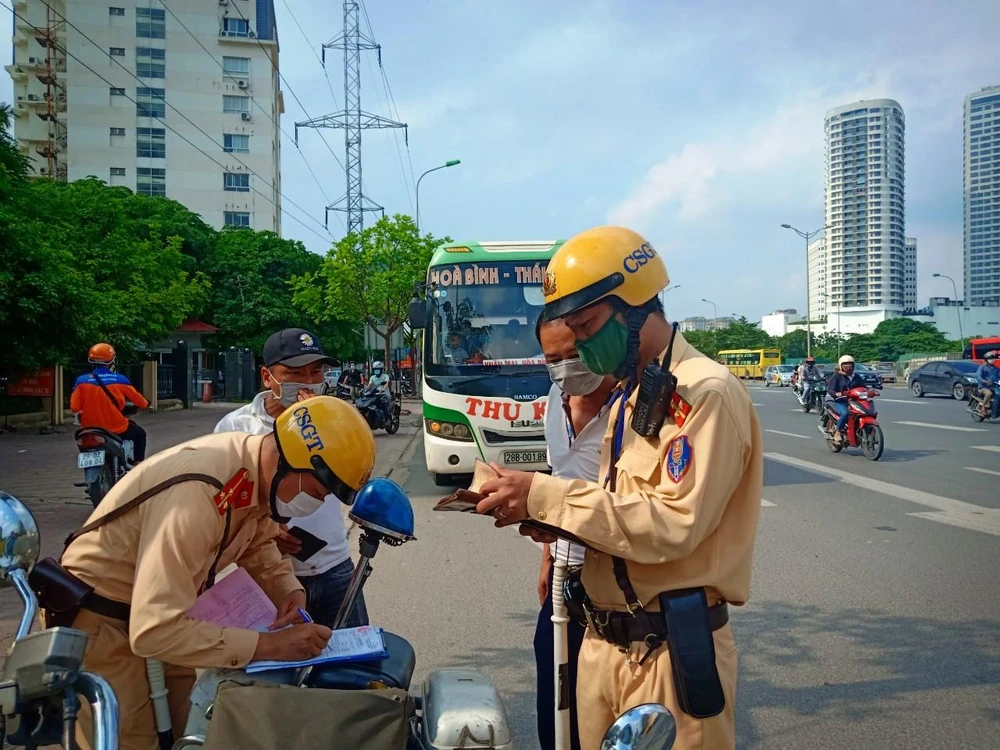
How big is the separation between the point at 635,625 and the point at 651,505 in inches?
14.5

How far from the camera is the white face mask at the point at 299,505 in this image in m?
2.11

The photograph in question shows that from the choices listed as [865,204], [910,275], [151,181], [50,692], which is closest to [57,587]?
[50,692]

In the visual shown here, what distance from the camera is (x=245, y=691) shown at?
1.73 m

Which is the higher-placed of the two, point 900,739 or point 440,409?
point 440,409

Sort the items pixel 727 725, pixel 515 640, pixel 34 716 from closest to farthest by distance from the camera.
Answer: pixel 34 716 → pixel 727 725 → pixel 515 640

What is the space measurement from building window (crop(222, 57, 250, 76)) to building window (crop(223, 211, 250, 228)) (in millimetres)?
10640

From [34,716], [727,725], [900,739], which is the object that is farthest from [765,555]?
[34,716]

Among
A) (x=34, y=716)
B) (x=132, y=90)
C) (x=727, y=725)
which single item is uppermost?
(x=132, y=90)

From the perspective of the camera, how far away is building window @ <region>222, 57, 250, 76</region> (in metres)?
63.0

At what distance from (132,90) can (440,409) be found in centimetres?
6214

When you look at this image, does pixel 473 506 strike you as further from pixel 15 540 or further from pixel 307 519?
pixel 307 519

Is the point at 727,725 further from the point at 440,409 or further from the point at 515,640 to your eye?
the point at 440,409

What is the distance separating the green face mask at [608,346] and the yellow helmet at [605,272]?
0.07 metres

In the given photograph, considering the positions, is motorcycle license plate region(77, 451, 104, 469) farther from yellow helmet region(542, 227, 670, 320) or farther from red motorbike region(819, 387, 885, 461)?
red motorbike region(819, 387, 885, 461)
